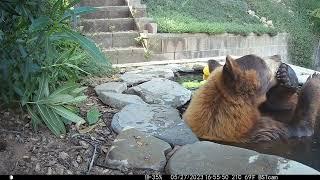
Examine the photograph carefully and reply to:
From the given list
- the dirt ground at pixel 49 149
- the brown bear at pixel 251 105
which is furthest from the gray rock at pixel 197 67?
the dirt ground at pixel 49 149

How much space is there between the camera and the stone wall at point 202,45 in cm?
958

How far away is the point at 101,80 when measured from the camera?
5445mm

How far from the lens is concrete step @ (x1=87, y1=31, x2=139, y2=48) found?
9135 mm

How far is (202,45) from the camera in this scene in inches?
412

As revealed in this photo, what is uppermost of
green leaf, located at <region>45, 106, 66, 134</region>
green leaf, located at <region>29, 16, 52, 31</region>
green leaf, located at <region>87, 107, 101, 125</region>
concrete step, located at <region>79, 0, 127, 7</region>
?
green leaf, located at <region>29, 16, 52, 31</region>

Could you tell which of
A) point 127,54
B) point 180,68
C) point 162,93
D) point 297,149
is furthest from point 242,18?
point 297,149

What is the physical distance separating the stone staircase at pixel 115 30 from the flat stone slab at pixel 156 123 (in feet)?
14.1

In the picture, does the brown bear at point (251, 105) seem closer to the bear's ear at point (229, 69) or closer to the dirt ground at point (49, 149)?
the bear's ear at point (229, 69)

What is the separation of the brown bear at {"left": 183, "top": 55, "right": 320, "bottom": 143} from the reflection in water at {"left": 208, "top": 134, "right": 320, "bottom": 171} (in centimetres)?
6

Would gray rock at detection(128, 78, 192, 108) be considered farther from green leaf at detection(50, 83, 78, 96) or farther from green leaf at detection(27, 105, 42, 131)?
green leaf at detection(27, 105, 42, 131)

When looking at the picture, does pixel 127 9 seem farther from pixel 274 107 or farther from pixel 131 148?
pixel 131 148

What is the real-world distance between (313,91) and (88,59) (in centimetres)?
272

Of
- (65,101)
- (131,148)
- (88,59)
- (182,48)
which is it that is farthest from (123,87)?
(182,48)

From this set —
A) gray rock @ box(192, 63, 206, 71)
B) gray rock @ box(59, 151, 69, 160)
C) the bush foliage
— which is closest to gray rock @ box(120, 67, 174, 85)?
gray rock @ box(192, 63, 206, 71)
